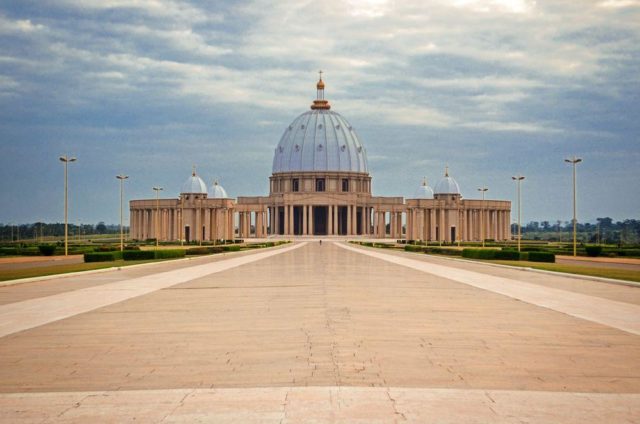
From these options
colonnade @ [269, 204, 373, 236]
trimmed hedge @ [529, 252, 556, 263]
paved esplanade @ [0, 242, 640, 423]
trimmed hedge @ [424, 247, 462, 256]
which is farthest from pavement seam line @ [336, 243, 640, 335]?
colonnade @ [269, 204, 373, 236]

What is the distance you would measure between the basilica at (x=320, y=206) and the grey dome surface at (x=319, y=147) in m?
0.23

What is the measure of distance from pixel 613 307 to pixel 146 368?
495 inches

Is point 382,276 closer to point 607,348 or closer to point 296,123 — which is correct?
point 607,348

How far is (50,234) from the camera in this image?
641 feet

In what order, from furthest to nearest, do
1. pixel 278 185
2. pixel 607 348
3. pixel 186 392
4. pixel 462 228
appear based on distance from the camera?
pixel 278 185
pixel 462 228
pixel 607 348
pixel 186 392

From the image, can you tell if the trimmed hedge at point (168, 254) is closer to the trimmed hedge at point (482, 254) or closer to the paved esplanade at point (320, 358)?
the trimmed hedge at point (482, 254)

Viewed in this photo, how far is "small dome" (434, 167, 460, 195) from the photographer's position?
471ft

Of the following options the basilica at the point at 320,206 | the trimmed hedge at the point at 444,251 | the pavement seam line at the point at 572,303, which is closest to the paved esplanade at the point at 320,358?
the pavement seam line at the point at 572,303

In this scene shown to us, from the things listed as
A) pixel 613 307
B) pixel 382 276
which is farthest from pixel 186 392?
pixel 382 276

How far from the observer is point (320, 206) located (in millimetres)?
153250

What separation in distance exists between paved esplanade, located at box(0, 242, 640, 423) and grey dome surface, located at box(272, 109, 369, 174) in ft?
462

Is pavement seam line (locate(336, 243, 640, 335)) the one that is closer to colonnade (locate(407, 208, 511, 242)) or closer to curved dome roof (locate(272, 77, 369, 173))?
colonnade (locate(407, 208, 511, 242))

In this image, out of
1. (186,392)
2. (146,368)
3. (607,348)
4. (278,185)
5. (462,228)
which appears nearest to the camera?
(186,392)

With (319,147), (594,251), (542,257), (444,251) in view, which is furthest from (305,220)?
(542,257)
